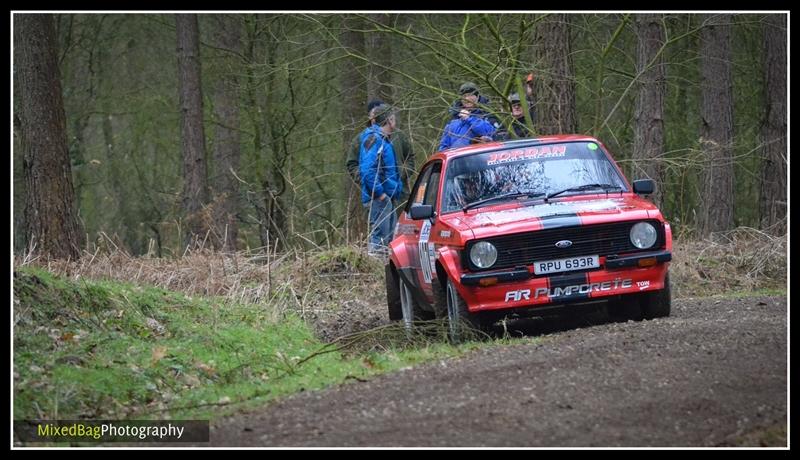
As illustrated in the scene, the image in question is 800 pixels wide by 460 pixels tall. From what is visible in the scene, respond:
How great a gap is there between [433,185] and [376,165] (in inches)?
145

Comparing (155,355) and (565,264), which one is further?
(565,264)

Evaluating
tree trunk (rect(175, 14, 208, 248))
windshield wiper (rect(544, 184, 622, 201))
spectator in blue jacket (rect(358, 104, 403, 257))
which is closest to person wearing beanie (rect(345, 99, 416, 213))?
spectator in blue jacket (rect(358, 104, 403, 257))

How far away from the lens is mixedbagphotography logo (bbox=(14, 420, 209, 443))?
6602 millimetres

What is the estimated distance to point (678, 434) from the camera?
19.8 ft

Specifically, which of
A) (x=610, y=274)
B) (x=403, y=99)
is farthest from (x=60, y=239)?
(x=610, y=274)

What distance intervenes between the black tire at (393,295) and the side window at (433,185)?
3.27 feet

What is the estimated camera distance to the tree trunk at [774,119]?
60.2 feet

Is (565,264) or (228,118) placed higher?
(228,118)

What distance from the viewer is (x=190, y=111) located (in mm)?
23266

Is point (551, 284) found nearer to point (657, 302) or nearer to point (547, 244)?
point (547, 244)

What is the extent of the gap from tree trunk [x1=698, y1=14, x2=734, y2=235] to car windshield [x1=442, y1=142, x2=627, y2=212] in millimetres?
8965

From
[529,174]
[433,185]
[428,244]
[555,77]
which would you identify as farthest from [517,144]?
[555,77]

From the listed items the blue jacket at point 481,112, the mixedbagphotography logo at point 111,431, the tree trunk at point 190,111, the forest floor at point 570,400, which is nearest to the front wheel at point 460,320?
the forest floor at point 570,400
